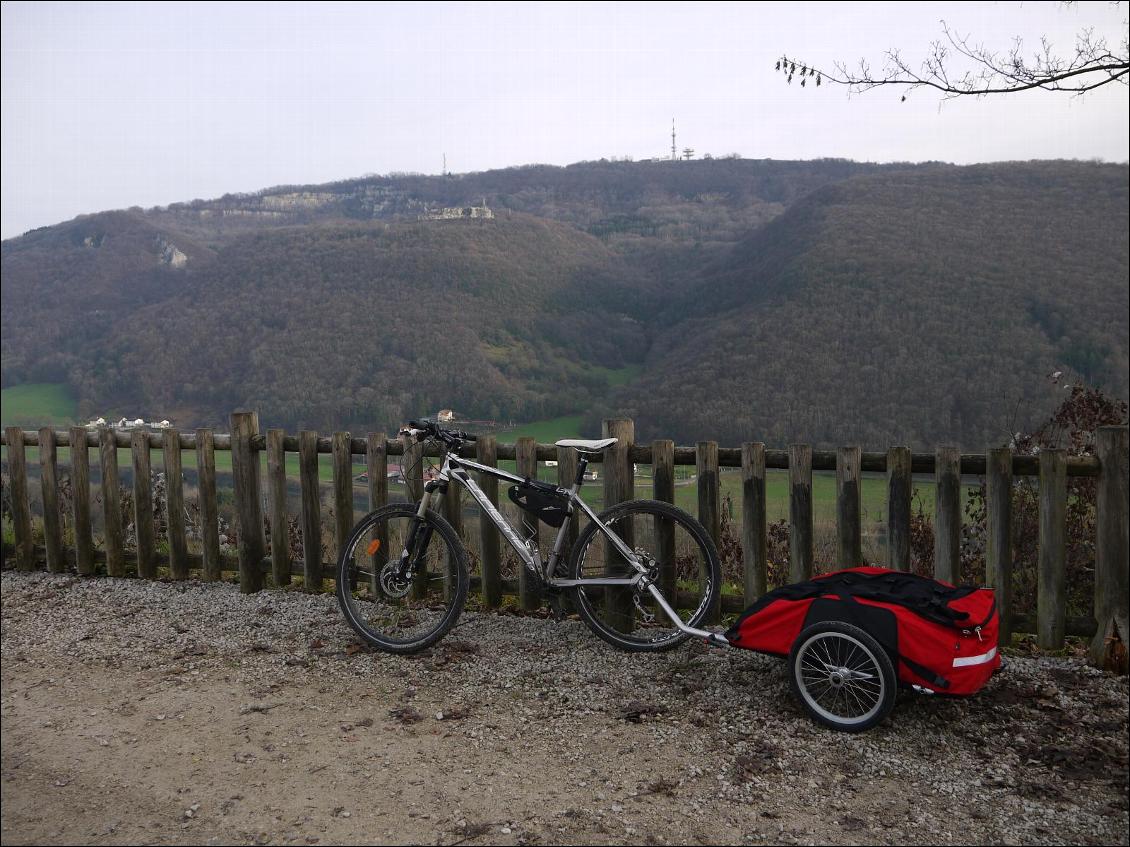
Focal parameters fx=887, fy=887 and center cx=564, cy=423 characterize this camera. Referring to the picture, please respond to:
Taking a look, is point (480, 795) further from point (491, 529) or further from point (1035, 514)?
point (1035, 514)

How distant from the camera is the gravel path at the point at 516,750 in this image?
10.7ft

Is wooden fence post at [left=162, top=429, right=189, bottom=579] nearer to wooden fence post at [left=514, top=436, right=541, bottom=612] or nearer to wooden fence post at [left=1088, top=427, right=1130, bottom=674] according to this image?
wooden fence post at [left=514, top=436, right=541, bottom=612]

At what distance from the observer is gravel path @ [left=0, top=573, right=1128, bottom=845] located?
10.7 ft

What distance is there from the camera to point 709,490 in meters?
5.65

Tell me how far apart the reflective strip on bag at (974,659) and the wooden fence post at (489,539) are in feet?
9.35

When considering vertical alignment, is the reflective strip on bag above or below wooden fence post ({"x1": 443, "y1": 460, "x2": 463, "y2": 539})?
below

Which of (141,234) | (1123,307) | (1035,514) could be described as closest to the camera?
(1035,514)

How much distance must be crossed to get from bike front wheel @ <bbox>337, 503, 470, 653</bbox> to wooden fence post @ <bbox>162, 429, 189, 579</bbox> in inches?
77.2

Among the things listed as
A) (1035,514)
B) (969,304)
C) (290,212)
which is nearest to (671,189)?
(290,212)

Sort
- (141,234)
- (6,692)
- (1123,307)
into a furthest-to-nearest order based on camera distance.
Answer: (141,234) < (1123,307) < (6,692)

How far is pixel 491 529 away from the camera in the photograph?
607cm

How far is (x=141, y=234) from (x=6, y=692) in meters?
67.2

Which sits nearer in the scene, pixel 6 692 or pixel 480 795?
pixel 480 795

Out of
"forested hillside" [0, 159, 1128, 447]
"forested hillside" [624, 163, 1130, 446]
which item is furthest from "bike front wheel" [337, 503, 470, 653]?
"forested hillside" [0, 159, 1128, 447]
